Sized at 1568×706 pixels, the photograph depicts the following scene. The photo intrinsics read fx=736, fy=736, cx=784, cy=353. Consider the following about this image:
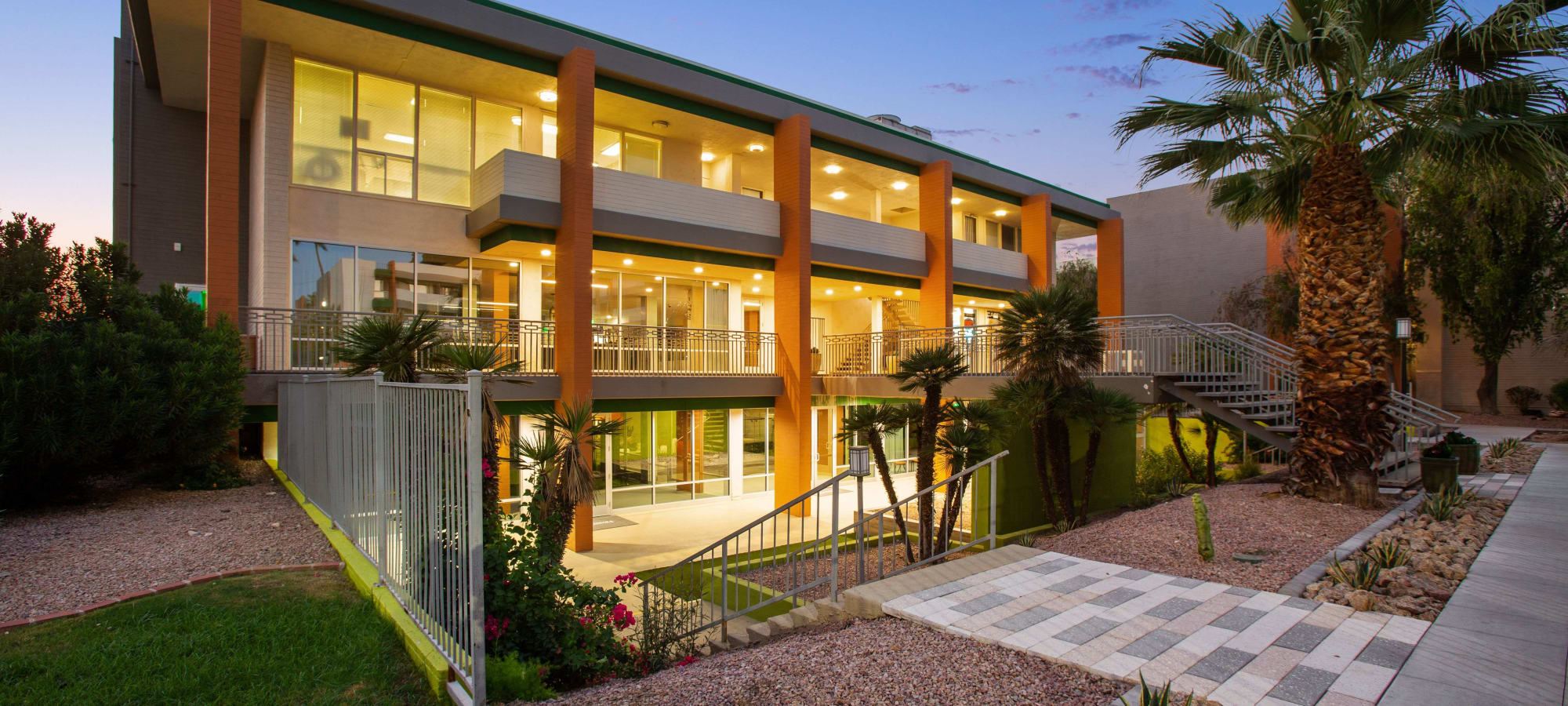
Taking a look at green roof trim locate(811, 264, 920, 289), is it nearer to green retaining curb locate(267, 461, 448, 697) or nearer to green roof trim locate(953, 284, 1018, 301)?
green roof trim locate(953, 284, 1018, 301)

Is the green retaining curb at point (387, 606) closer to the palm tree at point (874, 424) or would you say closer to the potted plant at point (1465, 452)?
the palm tree at point (874, 424)

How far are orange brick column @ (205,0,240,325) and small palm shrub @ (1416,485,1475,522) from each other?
53.5 ft

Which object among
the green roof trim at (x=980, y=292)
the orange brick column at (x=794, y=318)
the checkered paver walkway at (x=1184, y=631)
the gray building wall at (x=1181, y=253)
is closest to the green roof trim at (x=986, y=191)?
the green roof trim at (x=980, y=292)

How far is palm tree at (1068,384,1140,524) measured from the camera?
36.8ft

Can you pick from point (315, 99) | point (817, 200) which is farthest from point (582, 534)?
point (817, 200)

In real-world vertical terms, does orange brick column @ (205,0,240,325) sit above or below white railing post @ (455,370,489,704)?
above

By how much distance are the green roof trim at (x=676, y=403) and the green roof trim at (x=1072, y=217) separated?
46.4ft

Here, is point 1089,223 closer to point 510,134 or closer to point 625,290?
point 625,290

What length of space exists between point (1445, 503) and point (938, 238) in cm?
1372

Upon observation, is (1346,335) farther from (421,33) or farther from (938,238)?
(421,33)

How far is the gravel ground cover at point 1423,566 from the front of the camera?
210 inches

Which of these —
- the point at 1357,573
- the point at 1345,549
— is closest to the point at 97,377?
the point at 1357,573

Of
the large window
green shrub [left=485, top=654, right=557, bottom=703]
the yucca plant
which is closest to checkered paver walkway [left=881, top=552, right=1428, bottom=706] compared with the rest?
the yucca plant

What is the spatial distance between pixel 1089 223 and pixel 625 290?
60.4 feet
